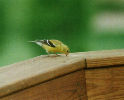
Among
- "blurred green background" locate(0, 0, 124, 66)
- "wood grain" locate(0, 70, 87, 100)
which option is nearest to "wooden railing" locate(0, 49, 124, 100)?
"wood grain" locate(0, 70, 87, 100)

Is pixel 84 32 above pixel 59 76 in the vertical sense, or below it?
below

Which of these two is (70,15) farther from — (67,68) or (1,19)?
(67,68)

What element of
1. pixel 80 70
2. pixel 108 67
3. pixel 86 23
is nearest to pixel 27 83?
pixel 80 70

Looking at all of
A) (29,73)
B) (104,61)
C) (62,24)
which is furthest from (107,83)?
(62,24)

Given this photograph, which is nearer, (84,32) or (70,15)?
(84,32)

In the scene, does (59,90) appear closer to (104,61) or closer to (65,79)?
(65,79)

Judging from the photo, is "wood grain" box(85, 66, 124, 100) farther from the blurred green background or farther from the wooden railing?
the blurred green background
